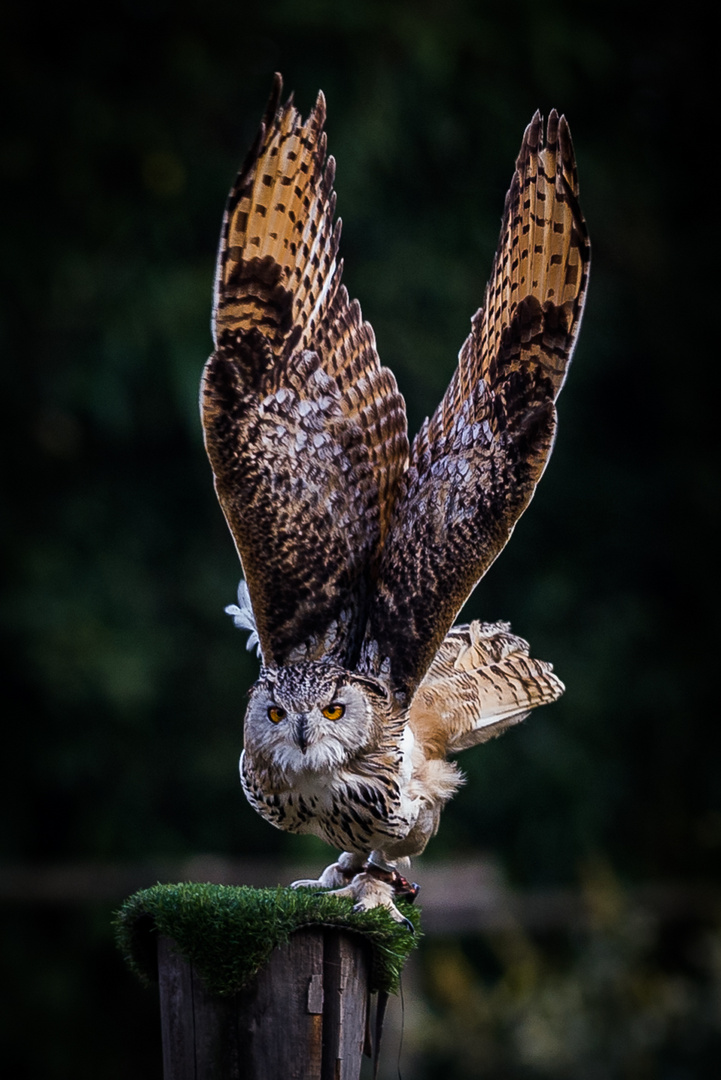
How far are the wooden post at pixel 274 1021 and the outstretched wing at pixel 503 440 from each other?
72cm

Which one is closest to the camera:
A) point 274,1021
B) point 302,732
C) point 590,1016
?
point 274,1021

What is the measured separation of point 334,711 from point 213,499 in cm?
632

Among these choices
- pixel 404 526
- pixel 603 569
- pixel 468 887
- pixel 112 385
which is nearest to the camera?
pixel 404 526

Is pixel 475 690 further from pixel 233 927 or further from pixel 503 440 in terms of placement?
pixel 233 927

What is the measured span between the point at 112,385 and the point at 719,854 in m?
4.90

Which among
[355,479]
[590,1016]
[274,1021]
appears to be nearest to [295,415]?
[355,479]

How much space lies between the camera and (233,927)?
9.14 ft

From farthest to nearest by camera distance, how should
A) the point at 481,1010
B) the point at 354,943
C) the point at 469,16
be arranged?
the point at 469,16
the point at 481,1010
the point at 354,943

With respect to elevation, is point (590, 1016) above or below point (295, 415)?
below

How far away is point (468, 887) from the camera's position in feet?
25.0

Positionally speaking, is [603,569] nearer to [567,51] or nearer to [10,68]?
[567,51]

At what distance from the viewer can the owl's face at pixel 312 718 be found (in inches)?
122

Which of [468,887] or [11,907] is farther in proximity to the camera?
[11,907]

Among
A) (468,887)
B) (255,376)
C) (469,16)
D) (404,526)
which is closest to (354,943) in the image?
(404,526)
